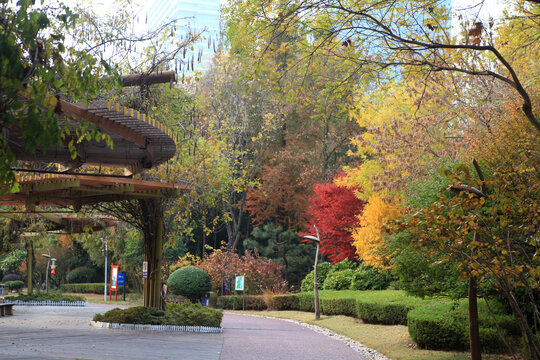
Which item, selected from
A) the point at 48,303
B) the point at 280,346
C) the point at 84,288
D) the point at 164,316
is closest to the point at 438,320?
the point at 280,346

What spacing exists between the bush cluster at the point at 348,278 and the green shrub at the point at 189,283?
17.2 feet

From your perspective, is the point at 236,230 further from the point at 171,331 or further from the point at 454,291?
the point at 454,291

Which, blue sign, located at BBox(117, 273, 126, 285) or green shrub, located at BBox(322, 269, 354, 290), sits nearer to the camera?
green shrub, located at BBox(322, 269, 354, 290)

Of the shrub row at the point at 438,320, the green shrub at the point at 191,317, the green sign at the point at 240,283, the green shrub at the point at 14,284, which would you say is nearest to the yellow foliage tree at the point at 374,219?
the shrub row at the point at 438,320

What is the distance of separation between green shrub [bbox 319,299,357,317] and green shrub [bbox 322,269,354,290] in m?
2.31

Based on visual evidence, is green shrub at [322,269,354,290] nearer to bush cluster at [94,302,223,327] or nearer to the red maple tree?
the red maple tree

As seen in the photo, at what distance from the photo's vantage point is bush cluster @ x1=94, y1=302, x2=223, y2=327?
14.2 meters

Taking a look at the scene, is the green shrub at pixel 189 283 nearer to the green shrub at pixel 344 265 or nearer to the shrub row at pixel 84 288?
the green shrub at pixel 344 265

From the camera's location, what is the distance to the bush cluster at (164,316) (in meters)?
14.2

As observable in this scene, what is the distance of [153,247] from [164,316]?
6.45 ft

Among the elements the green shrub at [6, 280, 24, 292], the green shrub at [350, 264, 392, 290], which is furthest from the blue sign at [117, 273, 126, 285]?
the green shrub at [350, 264, 392, 290]

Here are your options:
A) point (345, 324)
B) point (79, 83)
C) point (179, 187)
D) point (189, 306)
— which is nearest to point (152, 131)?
point (79, 83)

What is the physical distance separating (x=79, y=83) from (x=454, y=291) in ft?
27.6

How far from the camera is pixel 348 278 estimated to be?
964 inches
